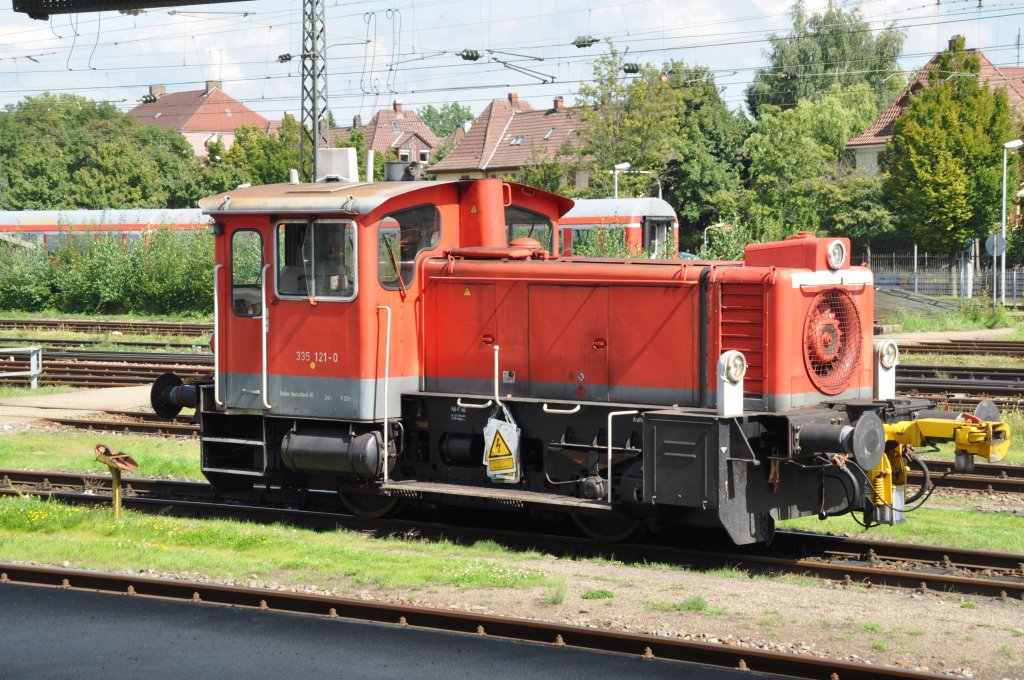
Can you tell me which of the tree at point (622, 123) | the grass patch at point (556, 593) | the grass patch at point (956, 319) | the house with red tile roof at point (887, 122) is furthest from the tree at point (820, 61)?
the grass patch at point (556, 593)

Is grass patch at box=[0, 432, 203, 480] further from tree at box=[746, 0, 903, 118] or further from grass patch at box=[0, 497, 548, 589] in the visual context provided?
tree at box=[746, 0, 903, 118]

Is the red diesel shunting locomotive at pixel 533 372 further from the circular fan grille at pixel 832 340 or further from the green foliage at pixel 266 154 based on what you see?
the green foliage at pixel 266 154

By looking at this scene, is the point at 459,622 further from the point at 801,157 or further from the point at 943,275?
the point at 801,157

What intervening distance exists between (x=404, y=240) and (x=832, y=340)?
12.7 ft

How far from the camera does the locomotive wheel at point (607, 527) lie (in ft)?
33.0

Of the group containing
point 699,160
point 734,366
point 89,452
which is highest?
point 699,160

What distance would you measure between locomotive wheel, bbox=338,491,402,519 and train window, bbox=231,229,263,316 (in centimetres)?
201

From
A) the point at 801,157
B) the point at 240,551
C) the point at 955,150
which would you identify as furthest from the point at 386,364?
the point at 801,157

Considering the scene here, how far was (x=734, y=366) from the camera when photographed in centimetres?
891

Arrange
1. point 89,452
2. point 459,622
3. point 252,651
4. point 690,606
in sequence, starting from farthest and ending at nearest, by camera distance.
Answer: point 89,452
point 690,606
point 459,622
point 252,651

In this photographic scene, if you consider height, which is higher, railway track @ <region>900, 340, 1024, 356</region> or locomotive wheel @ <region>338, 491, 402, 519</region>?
railway track @ <region>900, 340, 1024, 356</region>

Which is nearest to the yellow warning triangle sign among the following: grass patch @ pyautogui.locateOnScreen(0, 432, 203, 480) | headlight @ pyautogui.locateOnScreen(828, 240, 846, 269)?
headlight @ pyautogui.locateOnScreen(828, 240, 846, 269)

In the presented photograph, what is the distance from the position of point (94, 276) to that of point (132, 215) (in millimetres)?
3952

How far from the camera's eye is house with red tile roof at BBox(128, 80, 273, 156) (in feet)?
356
